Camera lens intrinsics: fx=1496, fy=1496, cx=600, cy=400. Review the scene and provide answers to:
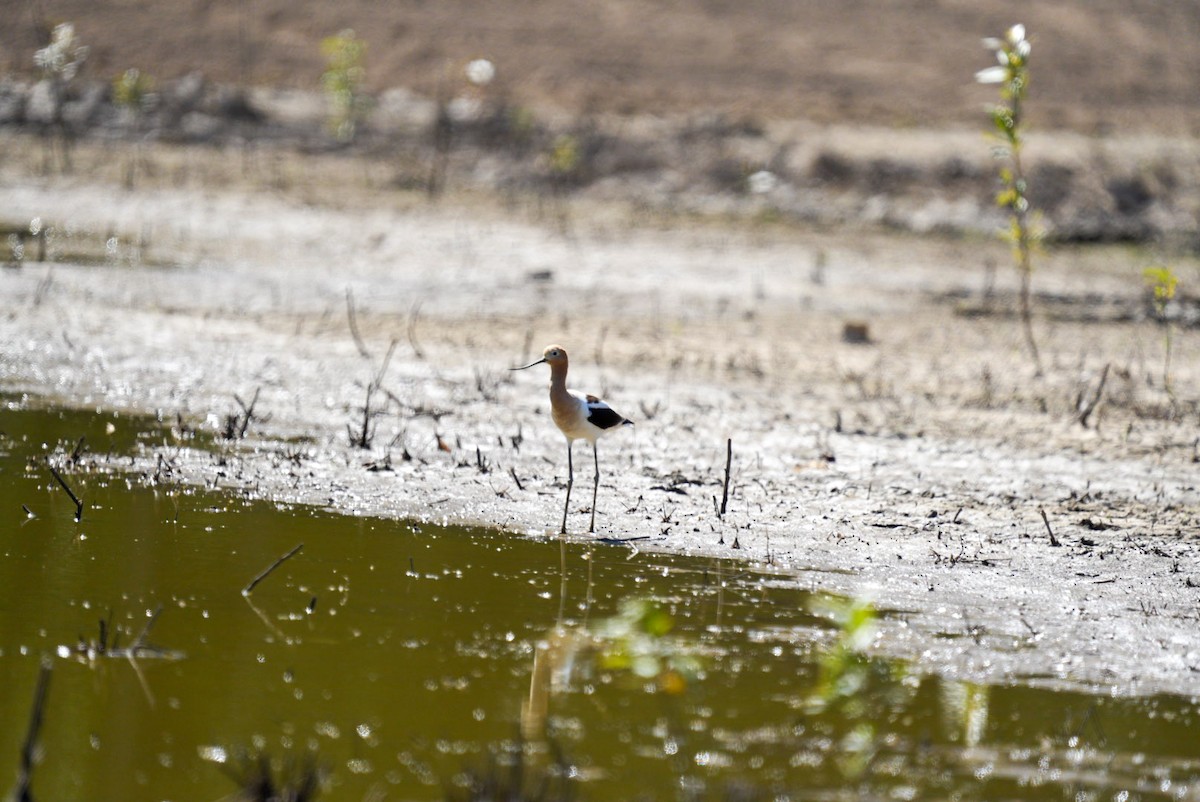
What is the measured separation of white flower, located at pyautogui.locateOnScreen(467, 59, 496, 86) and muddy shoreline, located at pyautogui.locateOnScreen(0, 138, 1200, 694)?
32.4ft

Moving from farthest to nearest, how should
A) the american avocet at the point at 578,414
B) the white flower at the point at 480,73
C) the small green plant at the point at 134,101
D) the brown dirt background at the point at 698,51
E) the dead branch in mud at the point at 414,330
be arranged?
the brown dirt background at the point at 698,51, the white flower at the point at 480,73, the small green plant at the point at 134,101, the dead branch in mud at the point at 414,330, the american avocet at the point at 578,414

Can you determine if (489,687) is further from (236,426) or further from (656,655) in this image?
(236,426)

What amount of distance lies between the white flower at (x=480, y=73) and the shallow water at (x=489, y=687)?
854 inches

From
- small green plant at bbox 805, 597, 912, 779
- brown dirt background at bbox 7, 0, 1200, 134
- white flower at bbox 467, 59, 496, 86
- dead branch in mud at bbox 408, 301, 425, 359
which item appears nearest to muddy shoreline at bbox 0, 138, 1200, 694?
dead branch in mud at bbox 408, 301, 425, 359

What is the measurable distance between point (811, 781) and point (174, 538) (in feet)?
13.0

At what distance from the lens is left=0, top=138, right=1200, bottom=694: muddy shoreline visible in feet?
25.6

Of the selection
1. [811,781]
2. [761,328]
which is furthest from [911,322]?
[811,781]

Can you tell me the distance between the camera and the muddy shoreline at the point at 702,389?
7.81m

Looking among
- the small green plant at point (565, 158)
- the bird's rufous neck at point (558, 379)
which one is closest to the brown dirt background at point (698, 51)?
the small green plant at point (565, 158)

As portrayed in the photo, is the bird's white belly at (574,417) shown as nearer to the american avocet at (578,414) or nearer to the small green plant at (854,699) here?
the american avocet at (578,414)

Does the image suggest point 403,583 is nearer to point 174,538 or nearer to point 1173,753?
point 174,538

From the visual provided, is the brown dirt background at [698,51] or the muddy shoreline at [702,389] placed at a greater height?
the muddy shoreline at [702,389]

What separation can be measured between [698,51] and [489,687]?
30.6 metres

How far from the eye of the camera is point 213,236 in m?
18.1
